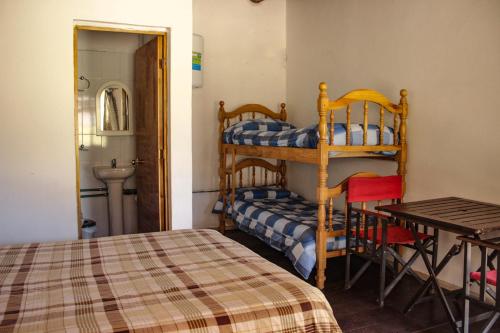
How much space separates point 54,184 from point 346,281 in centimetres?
245

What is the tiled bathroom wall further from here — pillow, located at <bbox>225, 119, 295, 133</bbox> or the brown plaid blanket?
the brown plaid blanket

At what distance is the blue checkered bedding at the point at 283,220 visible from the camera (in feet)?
12.2

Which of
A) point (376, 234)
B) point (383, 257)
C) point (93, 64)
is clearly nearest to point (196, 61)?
point (93, 64)

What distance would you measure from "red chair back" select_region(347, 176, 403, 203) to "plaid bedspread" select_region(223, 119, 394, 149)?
0.32m

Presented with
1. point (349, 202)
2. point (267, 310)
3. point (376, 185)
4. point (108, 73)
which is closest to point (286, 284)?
point (267, 310)

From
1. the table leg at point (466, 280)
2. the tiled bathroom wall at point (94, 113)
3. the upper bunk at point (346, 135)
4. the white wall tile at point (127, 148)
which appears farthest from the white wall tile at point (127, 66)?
the table leg at point (466, 280)

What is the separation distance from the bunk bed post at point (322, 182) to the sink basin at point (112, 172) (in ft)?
7.74

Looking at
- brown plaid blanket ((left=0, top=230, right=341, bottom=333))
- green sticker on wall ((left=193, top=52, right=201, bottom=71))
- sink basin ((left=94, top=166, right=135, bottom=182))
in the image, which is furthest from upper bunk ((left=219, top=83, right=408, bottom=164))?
brown plaid blanket ((left=0, top=230, right=341, bottom=333))

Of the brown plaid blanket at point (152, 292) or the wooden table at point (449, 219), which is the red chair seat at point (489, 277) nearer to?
the wooden table at point (449, 219)

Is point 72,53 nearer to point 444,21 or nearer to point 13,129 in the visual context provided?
point 13,129

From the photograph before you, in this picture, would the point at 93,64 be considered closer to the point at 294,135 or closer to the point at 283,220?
the point at 294,135

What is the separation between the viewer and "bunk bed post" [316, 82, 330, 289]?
3.52m

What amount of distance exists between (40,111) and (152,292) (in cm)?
238

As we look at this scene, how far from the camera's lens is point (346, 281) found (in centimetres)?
365
